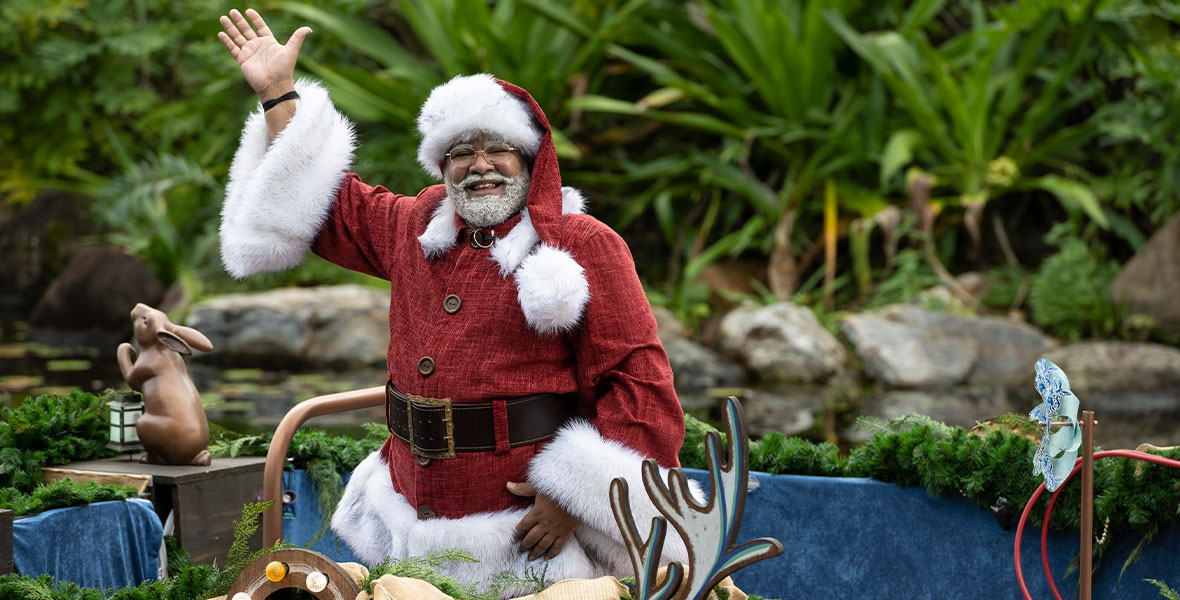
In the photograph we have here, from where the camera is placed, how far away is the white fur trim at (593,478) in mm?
1896

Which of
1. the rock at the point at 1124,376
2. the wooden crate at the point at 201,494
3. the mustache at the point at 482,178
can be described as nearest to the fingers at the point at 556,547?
the mustache at the point at 482,178

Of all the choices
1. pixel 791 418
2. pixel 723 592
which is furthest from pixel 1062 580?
pixel 791 418

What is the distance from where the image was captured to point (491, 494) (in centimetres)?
201

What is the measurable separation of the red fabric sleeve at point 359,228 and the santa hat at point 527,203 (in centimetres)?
16

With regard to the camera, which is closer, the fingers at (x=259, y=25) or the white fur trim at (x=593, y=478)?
the white fur trim at (x=593, y=478)

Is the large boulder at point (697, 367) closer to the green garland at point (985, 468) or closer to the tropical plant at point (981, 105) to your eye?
the tropical plant at point (981, 105)

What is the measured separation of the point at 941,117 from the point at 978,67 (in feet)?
1.58

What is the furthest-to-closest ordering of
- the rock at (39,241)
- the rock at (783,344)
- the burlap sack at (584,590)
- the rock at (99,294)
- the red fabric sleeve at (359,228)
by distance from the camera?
the rock at (39,241)
the rock at (99,294)
the rock at (783,344)
the red fabric sleeve at (359,228)
the burlap sack at (584,590)

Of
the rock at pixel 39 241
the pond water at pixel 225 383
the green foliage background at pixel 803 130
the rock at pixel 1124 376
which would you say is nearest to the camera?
the pond water at pixel 225 383

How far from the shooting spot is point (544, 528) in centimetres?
196

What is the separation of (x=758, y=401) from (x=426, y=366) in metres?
4.48

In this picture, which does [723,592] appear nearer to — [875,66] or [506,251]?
[506,251]

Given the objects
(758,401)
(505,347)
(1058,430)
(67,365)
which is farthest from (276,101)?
(67,365)

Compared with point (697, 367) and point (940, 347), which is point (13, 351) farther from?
point (940, 347)
